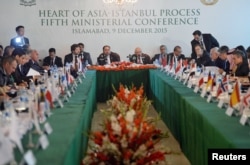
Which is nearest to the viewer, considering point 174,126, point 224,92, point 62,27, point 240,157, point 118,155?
point 240,157

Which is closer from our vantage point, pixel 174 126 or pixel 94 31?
pixel 174 126

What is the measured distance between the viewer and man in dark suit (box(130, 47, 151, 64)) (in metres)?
10.4

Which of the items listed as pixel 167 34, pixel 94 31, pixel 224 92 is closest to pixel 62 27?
pixel 94 31

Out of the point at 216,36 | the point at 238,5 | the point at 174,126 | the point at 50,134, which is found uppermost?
the point at 238,5

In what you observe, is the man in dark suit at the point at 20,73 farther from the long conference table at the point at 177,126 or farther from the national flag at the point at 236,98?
the national flag at the point at 236,98

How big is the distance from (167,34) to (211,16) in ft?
3.69

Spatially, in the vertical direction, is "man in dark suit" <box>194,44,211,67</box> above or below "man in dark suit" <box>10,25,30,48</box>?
below

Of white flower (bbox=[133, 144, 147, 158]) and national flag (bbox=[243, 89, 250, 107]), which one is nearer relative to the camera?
white flower (bbox=[133, 144, 147, 158])

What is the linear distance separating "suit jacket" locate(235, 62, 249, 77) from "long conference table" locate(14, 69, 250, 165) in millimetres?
931

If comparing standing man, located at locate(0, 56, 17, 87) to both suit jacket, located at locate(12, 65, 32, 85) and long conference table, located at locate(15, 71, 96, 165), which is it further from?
long conference table, located at locate(15, 71, 96, 165)

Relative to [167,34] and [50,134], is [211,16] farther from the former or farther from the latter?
[50,134]

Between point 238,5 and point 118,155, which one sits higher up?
point 238,5

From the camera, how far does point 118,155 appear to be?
2975 mm

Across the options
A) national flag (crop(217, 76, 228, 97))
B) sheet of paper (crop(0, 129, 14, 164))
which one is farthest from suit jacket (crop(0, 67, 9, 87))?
sheet of paper (crop(0, 129, 14, 164))
